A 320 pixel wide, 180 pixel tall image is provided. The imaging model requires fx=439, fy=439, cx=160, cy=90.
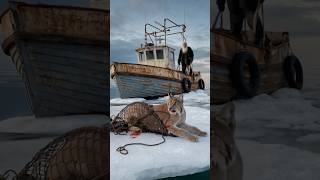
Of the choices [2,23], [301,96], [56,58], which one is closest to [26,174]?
[56,58]

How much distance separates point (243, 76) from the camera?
3.68 meters

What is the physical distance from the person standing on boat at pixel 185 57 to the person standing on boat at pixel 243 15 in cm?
49

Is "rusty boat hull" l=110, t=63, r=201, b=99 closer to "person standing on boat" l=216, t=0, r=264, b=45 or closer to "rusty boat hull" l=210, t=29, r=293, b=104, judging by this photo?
"rusty boat hull" l=210, t=29, r=293, b=104

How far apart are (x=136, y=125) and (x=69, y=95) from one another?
0.76 m

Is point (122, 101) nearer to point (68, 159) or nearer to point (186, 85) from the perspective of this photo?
point (186, 85)

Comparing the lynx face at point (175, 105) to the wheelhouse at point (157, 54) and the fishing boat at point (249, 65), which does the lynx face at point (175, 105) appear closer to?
the wheelhouse at point (157, 54)

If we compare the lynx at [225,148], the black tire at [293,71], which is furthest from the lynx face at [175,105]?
the black tire at [293,71]

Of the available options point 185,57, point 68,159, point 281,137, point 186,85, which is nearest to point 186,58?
point 185,57

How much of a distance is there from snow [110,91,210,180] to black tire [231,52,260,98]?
407mm

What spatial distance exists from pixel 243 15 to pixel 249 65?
0.42 meters

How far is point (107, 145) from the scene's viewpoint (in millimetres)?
3672

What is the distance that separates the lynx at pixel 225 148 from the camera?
3680 mm

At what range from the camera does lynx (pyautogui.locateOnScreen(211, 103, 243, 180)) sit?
368 centimetres

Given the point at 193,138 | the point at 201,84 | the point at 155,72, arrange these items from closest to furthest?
the point at 201,84, the point at 193,138, the point at 155,72
